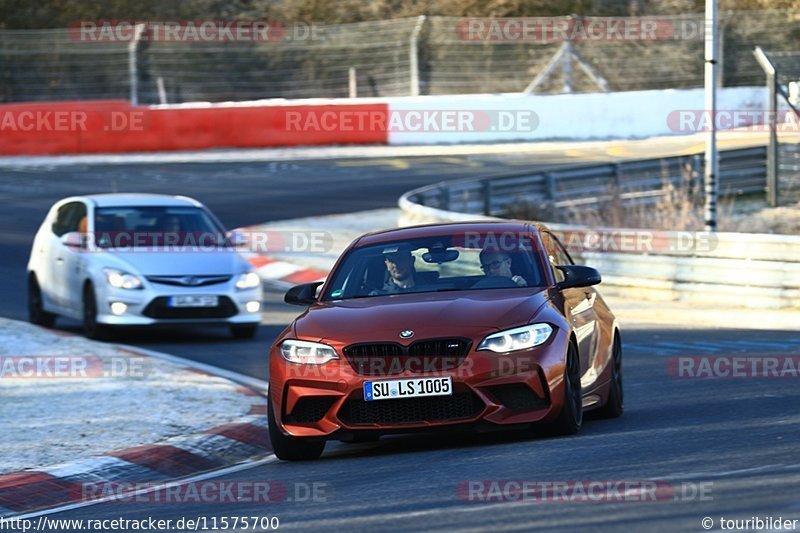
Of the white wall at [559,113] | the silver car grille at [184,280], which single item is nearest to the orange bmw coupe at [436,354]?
the silver car grille at [184,280]

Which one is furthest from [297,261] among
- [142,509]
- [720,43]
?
[720,43]

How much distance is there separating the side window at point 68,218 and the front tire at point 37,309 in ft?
2.07

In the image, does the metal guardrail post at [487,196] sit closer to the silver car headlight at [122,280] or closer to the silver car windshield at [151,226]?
the silver car windshield at [151,226]

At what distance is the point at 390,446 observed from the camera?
1005cm

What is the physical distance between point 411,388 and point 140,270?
7.95 m

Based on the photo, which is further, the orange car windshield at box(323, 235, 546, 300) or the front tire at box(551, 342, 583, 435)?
the orange car windshield at box(323, 235, 546, 300)

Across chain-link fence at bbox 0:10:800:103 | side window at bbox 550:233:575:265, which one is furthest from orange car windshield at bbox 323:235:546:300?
chain-link fence at bbox 0:10:800:103

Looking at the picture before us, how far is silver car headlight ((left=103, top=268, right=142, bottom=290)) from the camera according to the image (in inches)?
647

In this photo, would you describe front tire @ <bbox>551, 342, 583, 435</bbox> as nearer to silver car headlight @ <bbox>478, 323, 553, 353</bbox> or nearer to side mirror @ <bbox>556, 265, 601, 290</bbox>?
silver car headlight @ <bbox>478, 323, 553, 353</bbox>

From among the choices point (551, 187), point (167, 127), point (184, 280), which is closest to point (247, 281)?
point (184, 280)

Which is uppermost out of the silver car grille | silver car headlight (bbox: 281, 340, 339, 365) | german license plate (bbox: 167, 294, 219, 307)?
silver car headlight (bbox: 281, 340, 339, 365)

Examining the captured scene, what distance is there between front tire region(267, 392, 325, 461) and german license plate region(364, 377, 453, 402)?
59 centimetres

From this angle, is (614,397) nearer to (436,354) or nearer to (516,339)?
(516,339)

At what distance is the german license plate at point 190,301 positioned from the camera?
16.4 meters
